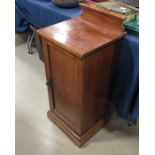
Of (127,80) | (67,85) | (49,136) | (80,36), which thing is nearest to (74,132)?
(49,136)

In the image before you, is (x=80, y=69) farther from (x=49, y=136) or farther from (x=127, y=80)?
(x=49, y=136)

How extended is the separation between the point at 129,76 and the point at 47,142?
0.76 m

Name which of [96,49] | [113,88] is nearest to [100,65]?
[96,49]

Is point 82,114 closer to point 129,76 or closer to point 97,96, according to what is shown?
point 97,96

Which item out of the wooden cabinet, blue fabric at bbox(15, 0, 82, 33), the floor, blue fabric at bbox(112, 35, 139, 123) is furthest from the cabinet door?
blue fabric at bbox(15, 0, 82, 33)

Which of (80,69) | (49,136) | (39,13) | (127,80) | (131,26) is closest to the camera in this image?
(80,69)

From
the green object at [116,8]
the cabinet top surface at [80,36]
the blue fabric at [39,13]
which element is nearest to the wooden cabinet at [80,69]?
the cabinet top surface at [80,36]

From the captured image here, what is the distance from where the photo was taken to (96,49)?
0.97 metres

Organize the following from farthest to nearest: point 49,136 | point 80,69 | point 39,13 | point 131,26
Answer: point 39,13 → point 49,136 → point 131,26 → point 80,69

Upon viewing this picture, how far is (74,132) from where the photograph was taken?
4.55 ft

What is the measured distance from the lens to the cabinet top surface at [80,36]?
96 centimetres

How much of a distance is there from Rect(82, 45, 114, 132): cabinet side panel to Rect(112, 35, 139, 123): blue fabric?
0.30 ft

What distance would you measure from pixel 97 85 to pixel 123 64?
0.77 feet

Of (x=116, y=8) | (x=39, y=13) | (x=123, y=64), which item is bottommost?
(x=123, y=64)
